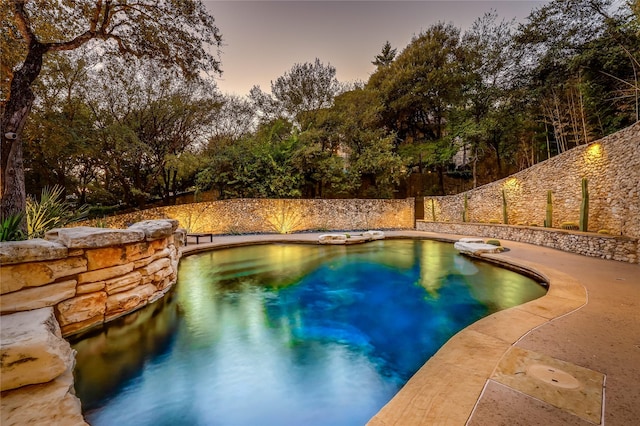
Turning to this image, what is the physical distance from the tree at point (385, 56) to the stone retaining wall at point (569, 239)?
1443 cm

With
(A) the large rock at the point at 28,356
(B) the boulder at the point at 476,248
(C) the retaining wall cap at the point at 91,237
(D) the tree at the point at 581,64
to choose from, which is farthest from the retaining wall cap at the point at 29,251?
(D) the tree at the point at 581,64

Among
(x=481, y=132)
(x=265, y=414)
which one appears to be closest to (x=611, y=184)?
(x=481, y=132)

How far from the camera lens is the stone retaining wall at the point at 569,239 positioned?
5715mm

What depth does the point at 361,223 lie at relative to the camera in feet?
50.0

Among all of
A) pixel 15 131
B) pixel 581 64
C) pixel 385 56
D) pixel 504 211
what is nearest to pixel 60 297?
pixel 15 131

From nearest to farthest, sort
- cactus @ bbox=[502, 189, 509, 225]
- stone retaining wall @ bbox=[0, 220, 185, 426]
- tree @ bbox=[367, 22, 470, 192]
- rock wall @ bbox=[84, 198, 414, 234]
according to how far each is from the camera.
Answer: stone retaining wall @ bbox=[0, 220, 185, 426]
cactus @ bbox=[502, 189, 509, 225]
rock wall @ bbox=[84, 198, 414, 234]
tree @ bbox=[367, 22, 470, 192]

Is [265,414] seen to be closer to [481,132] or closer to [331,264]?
[331,264]

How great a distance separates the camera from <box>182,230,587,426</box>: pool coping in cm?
148

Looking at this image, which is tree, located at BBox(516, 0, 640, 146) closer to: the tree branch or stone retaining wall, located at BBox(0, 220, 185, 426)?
stone retaining wall, located at BBox(0, 220, 185, 426)

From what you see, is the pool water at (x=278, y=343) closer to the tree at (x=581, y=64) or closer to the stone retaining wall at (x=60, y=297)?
the stone retaining wall at (x=60, y=297)

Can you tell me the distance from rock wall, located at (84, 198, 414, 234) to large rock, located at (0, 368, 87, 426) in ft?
34.4

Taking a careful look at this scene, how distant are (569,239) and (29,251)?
10.9m

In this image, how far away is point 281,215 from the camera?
13531 millimetres

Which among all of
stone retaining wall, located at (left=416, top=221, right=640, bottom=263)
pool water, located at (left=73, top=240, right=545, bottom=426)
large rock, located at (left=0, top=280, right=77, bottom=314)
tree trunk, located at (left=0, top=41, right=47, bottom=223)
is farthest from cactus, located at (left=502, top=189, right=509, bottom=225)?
tree trunk, located at (left=0, top=41, right=47, bottom=223)
